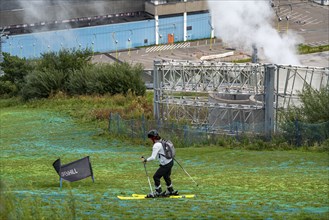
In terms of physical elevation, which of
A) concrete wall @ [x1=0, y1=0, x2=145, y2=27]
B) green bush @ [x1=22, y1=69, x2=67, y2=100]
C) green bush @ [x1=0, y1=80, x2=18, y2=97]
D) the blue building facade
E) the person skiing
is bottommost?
green bush @ [x1=0, y1=80, x2=18, y2=97]

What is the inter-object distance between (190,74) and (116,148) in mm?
6664

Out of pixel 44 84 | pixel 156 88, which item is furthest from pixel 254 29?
pixel 44 84

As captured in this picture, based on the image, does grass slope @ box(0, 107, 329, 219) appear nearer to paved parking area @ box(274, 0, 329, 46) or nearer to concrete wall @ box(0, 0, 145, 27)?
concrete wall @ box(0, 0, 145, 27)

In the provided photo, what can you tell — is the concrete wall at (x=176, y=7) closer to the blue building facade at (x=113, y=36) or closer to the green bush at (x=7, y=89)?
the blue building facade at (x=113, y=36)

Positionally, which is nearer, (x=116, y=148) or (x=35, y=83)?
(x=116, y=148)

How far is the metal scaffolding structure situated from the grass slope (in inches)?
163

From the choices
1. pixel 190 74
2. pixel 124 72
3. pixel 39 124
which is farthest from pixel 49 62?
pixel 190 74

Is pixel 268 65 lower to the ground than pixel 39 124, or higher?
higher

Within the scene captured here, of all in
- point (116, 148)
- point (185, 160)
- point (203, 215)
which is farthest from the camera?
point (116, 148)

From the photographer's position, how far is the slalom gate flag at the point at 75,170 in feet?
71.9

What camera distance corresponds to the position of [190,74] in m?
40.8

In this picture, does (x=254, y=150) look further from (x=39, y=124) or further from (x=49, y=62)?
(x=49, y=62)

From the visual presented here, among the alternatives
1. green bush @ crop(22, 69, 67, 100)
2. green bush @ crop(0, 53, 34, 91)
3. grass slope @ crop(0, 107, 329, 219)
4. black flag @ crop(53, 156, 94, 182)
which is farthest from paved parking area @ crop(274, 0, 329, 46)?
black flag @ crop(53, 156, 94, 182)

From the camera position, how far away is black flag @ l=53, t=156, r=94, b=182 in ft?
71.9
